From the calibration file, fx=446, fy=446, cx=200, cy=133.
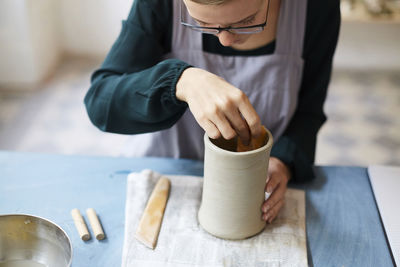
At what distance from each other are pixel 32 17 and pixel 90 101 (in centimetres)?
183

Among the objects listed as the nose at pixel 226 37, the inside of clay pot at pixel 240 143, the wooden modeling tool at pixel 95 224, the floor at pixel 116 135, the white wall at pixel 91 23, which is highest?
the nose at pixel 226 37

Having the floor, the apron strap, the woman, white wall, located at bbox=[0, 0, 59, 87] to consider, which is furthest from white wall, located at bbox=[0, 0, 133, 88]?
the apron strap

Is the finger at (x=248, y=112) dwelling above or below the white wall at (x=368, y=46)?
above

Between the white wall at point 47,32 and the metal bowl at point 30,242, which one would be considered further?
the white wall at point 47,32

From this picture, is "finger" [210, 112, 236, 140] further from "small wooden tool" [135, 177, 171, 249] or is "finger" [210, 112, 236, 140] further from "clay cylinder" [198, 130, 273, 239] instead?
"small wooden tool" [135, 177, 171, 249]

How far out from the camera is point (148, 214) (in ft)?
2.78

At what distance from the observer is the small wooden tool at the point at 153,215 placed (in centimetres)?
79

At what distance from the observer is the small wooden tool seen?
31.3 inches

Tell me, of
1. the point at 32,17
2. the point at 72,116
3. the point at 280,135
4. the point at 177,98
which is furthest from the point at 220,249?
the point at 32,17

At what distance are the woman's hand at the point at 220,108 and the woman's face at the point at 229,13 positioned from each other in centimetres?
9

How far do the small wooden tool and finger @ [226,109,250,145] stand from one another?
0.22 metres

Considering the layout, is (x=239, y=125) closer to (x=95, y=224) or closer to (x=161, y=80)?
(x=161, y=80)

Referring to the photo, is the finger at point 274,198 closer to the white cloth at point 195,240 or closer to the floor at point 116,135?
the white cloth at point 195,240

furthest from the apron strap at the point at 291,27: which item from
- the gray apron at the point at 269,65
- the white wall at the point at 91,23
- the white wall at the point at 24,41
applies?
the white wall at the point at 91,23
